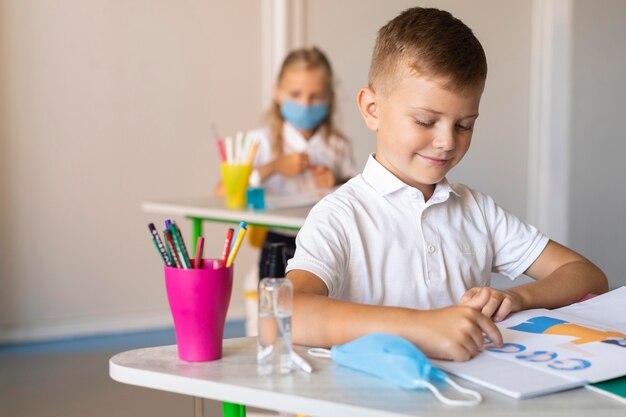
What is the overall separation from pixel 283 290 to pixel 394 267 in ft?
1.16

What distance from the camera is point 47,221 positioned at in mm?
3744

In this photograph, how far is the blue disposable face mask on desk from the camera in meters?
0.90

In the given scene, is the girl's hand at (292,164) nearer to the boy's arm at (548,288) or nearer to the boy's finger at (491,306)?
the boy's arm at (548,288)

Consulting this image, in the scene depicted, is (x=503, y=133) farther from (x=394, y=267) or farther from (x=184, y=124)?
(x=394, y=267)

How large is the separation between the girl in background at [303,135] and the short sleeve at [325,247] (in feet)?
6.22

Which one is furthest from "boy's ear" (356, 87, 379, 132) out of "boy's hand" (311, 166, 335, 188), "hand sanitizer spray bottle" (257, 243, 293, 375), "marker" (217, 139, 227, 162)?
"boy's hand" (311, 166, 335, 188)

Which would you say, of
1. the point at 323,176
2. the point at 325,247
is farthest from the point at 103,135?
the point at 325,247

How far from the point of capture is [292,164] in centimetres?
318

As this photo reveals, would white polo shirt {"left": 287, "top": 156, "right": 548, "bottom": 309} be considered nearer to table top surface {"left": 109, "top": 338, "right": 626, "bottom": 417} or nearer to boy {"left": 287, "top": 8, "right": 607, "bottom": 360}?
boy {"left": 287, "top": 8, "right": 607, "bottom": 360}

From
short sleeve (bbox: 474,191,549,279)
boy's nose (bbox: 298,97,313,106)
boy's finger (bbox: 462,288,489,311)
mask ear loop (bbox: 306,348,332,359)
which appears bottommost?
mask ear loop (bbox: 306,348,332,359)

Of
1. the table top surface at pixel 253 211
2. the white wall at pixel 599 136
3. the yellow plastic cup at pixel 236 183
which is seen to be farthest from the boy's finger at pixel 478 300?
the yellow plastic cup at pixel 236 183

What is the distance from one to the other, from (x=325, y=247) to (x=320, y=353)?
217 mm

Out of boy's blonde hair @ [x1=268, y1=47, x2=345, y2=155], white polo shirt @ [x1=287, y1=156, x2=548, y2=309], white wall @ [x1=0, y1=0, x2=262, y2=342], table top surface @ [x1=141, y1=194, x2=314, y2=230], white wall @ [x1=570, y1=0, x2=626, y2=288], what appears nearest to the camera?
white polo shirt @ [x1=287, y1=156, x2=548, y2=309]

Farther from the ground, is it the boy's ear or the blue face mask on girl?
the blue face mask on girl
